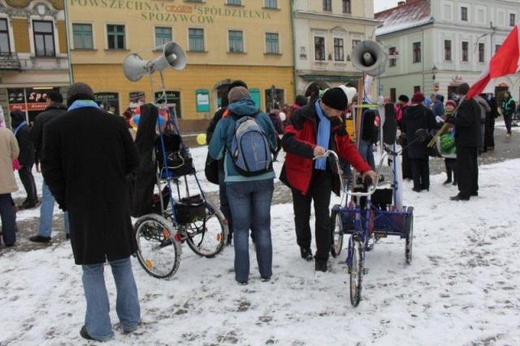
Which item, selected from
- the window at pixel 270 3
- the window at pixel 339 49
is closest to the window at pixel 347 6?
the window at pixel 339 49

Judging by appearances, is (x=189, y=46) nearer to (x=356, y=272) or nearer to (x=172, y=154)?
(x=172, y=154)

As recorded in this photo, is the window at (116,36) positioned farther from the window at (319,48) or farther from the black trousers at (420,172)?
the black trousers at (420,172)

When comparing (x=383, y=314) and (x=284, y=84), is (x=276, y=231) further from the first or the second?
(x=284, y=84)

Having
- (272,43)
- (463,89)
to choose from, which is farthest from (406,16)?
(463,89)

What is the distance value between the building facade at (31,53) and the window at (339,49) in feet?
56.8

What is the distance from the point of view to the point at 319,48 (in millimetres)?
33625

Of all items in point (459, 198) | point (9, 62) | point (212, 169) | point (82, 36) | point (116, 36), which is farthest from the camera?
point (116, 36)

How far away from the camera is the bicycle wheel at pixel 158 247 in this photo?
473 centimetres

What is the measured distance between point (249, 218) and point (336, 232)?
1102 mm

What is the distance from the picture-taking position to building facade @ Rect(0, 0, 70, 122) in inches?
977

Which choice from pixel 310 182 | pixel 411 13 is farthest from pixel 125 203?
pixel 411 13

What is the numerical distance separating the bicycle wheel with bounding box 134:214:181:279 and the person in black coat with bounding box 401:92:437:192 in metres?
4.87

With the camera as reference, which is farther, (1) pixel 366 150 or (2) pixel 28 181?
(2) pixel 28 181

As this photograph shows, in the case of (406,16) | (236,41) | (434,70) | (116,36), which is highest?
(406,16)
